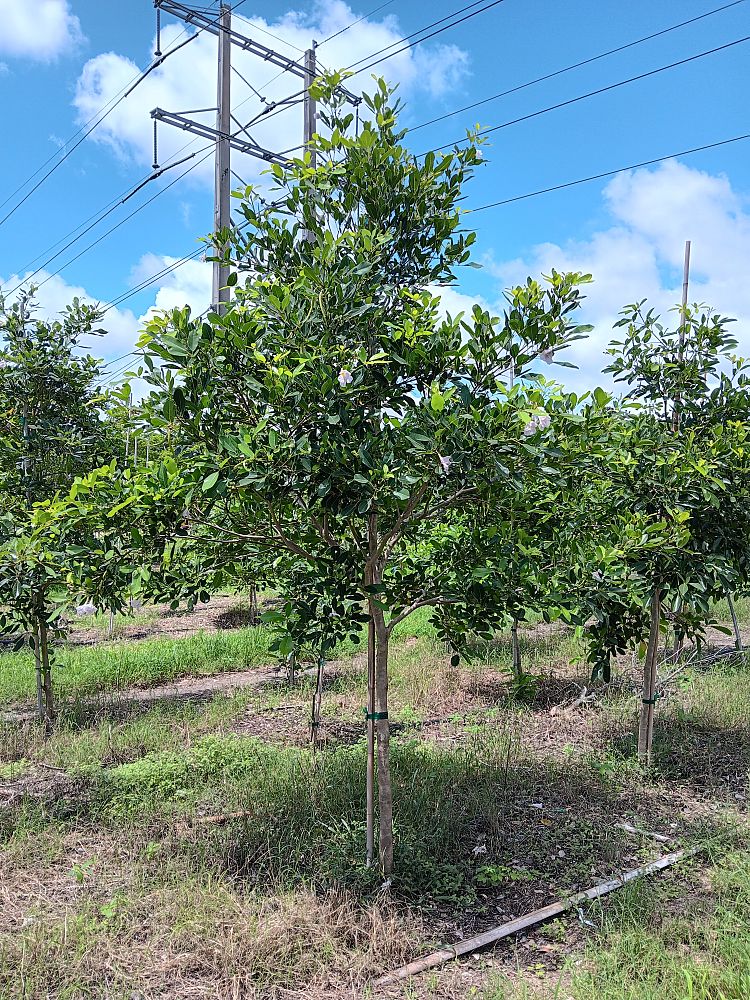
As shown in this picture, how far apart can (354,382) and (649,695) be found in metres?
3.84

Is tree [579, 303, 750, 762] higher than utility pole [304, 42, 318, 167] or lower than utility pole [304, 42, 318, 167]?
lower

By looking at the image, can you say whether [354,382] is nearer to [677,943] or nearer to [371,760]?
[371,760]

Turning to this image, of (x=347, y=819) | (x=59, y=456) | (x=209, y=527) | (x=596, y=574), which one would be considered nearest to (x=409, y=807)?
(x=347, y=819)

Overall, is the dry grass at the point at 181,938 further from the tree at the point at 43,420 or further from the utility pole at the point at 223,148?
the utility pole at the point at 223,148

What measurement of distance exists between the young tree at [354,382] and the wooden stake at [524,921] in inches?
26.2

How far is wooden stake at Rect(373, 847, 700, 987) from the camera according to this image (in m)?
3.23

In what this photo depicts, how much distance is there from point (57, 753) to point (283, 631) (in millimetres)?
3471

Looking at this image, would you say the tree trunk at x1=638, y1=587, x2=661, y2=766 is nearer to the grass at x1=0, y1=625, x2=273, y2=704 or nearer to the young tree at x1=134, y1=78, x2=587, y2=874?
the young tree at x1=134, y1=78, x2=587, y2=874

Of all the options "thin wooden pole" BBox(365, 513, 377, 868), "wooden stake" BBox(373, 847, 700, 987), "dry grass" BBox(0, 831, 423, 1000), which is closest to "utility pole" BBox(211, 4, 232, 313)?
"thin wooden pole" BBox(365, 513, 377, 868)

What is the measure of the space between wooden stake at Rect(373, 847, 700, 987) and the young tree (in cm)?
67

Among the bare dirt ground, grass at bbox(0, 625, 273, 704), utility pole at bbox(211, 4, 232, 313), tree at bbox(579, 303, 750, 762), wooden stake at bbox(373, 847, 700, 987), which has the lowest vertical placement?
the bare dirt ground

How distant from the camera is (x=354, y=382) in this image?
10.8 ft

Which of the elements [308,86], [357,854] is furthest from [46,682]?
[308,86]

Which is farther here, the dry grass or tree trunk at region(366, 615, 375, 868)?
tree trunk at region(366, 615, 375, 868)
